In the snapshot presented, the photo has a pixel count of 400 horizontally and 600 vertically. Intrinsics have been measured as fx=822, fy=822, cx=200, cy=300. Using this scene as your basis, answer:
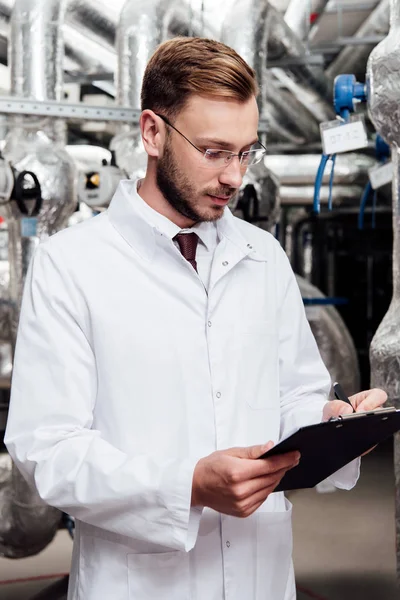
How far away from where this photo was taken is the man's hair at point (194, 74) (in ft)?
4.01

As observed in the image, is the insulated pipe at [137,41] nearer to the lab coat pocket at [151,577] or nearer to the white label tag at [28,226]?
the white label tag at [28,226]

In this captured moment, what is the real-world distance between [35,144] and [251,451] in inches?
70.7

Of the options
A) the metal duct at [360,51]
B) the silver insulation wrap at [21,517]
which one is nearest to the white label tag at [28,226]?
the silver insulation wrap at [21,517]

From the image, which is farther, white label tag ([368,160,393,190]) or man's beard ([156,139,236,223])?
white label tag ([368,160,393,190])

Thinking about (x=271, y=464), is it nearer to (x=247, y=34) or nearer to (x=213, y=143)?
(x=213, y=143)

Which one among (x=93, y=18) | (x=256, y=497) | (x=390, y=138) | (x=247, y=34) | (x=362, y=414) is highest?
(x=93, y=18)

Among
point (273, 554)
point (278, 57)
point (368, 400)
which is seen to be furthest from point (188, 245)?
point (278, 57)

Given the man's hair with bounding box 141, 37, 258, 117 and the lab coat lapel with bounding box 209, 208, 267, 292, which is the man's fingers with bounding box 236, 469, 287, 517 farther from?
the man's hair with bounding box 141, 37, 258, 117

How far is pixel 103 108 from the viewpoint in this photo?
239 cm

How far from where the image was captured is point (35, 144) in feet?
8.48

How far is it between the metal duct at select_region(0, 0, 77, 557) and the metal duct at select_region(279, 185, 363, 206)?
95.2 inches

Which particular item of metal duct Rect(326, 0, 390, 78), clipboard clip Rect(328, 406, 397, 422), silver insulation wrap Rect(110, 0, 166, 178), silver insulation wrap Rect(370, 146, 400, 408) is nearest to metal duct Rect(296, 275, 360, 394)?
metal duct Rect(326, 0, 390, 78)

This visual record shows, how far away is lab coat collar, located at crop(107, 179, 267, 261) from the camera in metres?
1.28

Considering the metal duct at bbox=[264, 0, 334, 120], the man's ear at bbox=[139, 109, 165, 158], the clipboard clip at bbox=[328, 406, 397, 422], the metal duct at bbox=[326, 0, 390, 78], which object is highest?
the metal duct at bbox=[326, 0, 390, 78]
